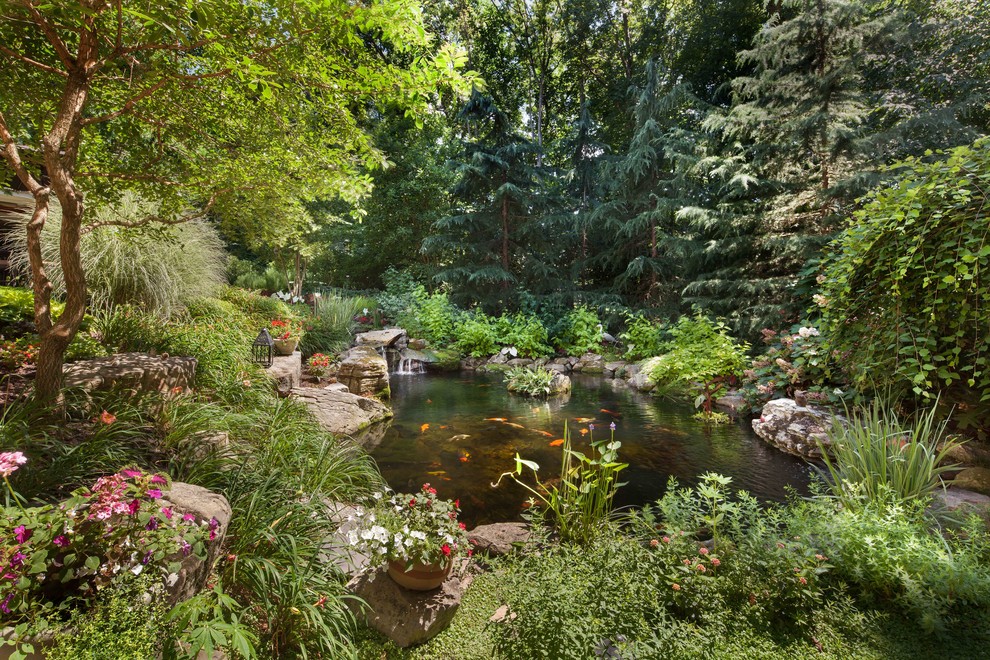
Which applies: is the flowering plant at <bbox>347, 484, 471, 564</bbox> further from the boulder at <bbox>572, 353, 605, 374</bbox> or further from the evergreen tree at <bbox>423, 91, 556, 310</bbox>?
the evergreen tree at <bbox>423, 91, 556, 310</bbox>

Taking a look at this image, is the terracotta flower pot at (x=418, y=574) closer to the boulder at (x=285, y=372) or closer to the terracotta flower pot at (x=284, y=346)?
the boulder at (x=285, y=372)

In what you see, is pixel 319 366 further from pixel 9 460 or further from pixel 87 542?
pixel 87 542

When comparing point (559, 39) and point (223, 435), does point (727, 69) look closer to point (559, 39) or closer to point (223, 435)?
point (559, 39)

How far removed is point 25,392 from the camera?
233 cm

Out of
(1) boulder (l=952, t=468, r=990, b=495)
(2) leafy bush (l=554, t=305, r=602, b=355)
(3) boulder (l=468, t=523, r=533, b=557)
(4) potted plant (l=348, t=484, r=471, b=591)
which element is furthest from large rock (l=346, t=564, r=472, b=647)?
(2) leafy bush (l=554, t=305, r=602, b=355)

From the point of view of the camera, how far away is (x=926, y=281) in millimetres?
2764

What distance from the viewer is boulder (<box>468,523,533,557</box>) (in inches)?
99.4

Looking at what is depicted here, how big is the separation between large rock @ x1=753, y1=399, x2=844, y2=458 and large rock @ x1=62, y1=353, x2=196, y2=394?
5.53 meters

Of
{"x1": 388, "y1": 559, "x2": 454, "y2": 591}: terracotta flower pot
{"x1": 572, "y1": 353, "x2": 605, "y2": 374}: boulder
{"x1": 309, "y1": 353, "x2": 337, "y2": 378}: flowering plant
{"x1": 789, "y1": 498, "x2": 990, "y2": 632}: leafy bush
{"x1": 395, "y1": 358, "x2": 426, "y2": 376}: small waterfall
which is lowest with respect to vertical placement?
{"x1": 395, "y1": 358, "x2": 426, "y2": 376}: small waterfall

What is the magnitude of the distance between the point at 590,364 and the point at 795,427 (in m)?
5.22

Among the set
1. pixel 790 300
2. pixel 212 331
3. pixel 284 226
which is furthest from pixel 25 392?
pixel 790 300

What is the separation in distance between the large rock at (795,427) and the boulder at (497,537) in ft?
10.0

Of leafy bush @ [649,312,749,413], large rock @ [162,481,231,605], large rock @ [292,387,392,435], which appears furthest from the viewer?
leafy bush @ [649,312,749,413]

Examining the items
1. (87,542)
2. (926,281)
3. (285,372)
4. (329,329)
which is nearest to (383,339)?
(329,329)
